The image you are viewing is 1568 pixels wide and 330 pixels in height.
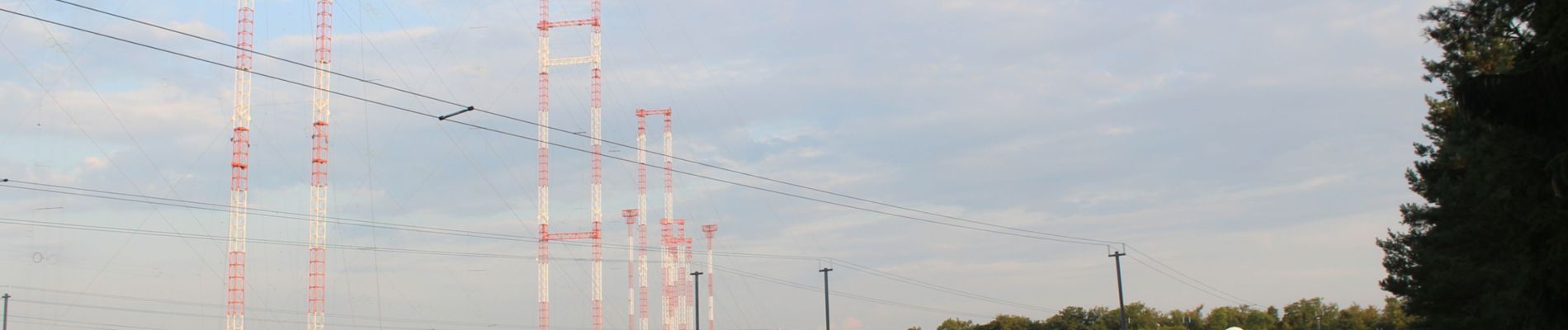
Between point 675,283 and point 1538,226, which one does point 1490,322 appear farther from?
point 675,283

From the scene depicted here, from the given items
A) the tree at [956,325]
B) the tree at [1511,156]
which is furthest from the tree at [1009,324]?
the tree at [1511,156]

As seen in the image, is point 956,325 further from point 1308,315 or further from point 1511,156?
point 1511,156

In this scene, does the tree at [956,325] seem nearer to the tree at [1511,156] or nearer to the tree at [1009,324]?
the tree at [1009,324]

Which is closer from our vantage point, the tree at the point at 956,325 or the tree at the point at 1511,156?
the tree at the point at 1511,156

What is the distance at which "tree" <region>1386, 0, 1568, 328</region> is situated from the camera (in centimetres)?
2541

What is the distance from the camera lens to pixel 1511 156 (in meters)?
27.7

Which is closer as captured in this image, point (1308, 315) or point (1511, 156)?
point (1511, 156)

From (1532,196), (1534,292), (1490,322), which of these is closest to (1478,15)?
(1532,196)

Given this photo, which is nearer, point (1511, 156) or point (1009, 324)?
point (1511, 156)

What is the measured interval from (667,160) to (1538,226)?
84.1 m

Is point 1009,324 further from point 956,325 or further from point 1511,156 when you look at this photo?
point 1511,156

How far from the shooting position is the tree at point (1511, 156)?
2541 cm

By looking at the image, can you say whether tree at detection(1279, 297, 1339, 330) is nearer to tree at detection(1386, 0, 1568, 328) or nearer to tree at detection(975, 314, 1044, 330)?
tree at detection(975, 314, 1044, 330)

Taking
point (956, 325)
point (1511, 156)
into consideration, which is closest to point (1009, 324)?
point (956, 325)
